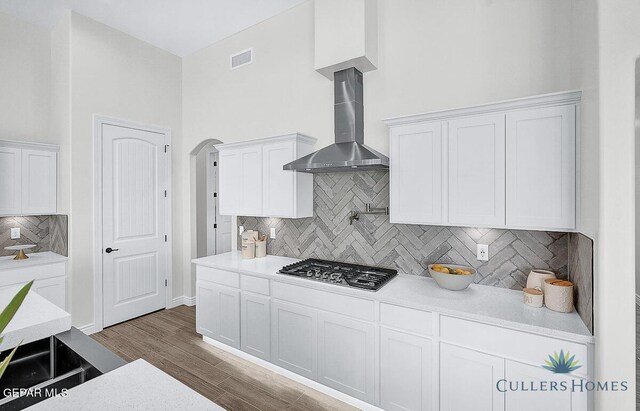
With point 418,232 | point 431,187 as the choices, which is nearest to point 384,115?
point 431,187

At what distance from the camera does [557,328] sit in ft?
5.64

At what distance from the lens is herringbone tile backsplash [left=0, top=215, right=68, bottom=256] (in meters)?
3.57

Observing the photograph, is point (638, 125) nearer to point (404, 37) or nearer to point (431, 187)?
point (431, 187)

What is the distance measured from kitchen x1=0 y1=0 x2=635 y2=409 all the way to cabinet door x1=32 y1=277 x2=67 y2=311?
31mm

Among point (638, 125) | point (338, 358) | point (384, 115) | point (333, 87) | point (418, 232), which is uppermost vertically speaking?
point (333, 87)

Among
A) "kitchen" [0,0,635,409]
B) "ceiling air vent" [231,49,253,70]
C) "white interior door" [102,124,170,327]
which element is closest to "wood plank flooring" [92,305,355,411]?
"kitchen" [0,0,635,409]

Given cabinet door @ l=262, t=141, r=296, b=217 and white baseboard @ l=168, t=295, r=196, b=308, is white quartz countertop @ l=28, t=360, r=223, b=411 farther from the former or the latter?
white baseboard @ l=168, t=295, r=196, b=308

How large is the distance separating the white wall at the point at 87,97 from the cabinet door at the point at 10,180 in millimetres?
408

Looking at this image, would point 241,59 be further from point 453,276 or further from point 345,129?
point 453,276

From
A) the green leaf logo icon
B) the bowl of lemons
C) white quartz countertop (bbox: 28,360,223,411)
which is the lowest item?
the green leaf logo icon

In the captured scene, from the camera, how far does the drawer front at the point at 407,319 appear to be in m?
2.07

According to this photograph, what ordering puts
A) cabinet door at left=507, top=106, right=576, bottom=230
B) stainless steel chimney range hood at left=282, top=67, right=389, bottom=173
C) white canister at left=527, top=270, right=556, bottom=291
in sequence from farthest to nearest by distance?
stainless steel chimney range hood at left=282, top=67, right=389, bottom=173
white canister at left=527, top=270, right=556, bottom=291
cabinet door at left=507, top=106, right=576, bottom=230

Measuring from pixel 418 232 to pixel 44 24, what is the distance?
4919 millimetres

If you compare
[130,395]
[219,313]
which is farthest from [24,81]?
[130,395]
